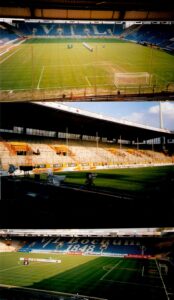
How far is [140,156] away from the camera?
3305 millimetres

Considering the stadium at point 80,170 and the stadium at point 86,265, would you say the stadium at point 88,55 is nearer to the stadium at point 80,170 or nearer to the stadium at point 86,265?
the stadium at point 80,170

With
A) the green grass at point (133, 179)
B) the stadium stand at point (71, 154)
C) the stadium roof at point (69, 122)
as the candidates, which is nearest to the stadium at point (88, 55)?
the stadium roof at point (69, 122)

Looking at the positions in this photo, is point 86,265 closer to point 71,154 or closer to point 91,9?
point 71,154

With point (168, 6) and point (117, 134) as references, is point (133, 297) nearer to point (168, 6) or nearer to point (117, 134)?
point (117, 134)

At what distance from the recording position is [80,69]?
9.52 ft

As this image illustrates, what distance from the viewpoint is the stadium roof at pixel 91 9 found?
9.05ft

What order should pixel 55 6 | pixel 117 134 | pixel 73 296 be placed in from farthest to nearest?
pixel 117 134 → pixel 73 296 → pixel 55 6

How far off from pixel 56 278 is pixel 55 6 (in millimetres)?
3127

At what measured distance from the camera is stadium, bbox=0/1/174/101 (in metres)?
2.86

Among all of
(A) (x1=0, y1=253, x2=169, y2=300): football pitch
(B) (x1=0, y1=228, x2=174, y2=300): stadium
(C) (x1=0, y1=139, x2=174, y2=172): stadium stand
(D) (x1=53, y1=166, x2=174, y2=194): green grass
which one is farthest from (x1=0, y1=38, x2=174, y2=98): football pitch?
(A) (x1=0, y1=253, x2=169, y2=300): football pitch

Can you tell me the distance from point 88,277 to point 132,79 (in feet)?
8.32

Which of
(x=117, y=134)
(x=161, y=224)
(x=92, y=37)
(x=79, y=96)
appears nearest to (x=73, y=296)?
(x=161, y=224)

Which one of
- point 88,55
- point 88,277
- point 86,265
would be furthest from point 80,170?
point 86,265

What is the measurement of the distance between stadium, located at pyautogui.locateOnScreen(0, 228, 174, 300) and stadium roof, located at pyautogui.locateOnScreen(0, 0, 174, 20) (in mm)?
2230
